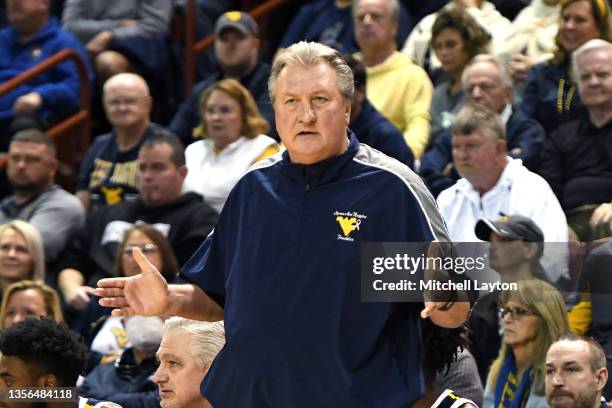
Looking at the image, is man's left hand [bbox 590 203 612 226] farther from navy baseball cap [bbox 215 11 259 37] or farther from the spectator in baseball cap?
navy baseball cap [bbox 215 11 259 37]

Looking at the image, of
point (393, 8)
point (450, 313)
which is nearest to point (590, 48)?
point (393, 8)

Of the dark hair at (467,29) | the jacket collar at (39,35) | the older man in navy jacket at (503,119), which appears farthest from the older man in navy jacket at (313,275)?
the jacket collar at (39,35)

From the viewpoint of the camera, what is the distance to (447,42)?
8.10 meters

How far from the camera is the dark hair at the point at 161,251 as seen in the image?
22.1 ft

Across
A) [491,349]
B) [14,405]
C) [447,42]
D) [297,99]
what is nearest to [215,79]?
[447,42]

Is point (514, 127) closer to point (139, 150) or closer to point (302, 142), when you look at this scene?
point (139, 150)

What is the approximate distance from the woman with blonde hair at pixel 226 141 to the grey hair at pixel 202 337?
111 inches

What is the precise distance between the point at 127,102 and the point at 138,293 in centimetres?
471

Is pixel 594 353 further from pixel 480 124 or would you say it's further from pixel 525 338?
pixel 480 124

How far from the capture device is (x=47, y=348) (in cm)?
484

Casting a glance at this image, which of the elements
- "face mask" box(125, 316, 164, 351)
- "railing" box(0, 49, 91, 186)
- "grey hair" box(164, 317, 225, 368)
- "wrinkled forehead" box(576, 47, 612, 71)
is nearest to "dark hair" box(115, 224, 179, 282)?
"face mask" box(125, 316, 164, 351)

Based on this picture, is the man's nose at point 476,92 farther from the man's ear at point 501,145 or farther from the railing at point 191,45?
the railing at point 191,45

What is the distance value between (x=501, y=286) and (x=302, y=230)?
210 cm

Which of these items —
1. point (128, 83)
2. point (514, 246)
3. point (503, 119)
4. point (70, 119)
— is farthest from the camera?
point (70, 119)
